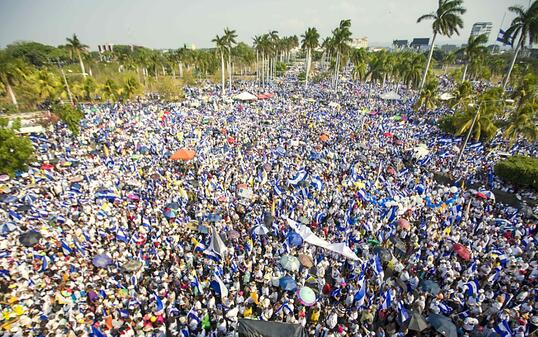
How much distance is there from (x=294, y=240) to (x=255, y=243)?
6.25 feet

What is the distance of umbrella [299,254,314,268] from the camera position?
36.0 ft

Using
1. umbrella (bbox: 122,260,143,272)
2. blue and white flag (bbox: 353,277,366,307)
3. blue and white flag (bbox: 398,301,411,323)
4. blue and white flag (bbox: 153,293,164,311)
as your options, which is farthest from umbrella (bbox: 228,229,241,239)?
blue and white flag (bbox: 398,301,411,323)

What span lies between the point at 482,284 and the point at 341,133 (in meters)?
18.7

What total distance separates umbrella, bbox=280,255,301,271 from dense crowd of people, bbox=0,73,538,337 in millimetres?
58

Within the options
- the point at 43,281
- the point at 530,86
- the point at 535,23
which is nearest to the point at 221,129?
the point at 43,281

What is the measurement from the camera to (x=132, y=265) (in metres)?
10.6

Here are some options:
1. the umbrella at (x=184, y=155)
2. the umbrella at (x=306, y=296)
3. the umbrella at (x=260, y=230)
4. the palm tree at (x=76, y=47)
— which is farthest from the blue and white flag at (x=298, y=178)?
the palm tree at (x=76, y=47)

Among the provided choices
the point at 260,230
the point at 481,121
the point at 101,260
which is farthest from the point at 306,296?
the point at 481,121

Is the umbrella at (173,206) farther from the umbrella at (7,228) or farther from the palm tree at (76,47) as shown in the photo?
the palm tree at (76,47)

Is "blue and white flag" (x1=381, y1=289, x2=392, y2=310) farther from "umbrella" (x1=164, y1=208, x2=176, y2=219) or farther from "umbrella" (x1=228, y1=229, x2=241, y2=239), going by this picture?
"umbrella" (x1=164, y1=208, x2=176, y2=219)

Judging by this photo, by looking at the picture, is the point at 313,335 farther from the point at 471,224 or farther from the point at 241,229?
the point at 471,224

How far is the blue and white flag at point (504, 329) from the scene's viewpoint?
27.0 ft

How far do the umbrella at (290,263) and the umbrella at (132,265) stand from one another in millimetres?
5776

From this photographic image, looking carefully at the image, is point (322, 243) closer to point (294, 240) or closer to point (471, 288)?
point (294, 240)
